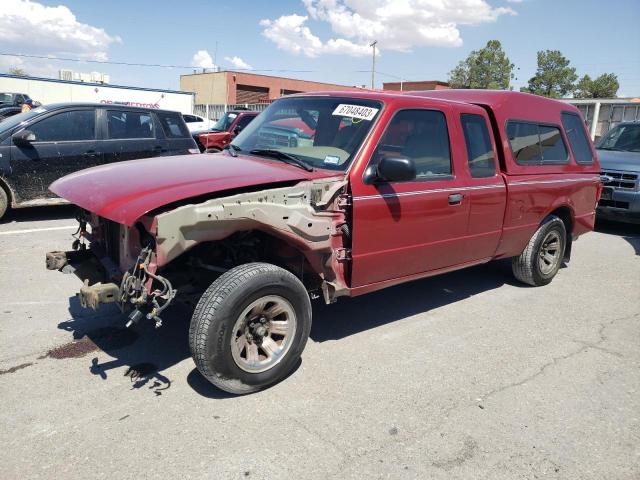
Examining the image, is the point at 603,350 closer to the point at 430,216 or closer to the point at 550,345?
the point at 550,345

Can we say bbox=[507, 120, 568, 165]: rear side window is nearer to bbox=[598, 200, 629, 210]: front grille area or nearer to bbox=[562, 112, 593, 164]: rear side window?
bbox=[562, 112, 593, 164]: rear side window

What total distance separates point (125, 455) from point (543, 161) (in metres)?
4.80

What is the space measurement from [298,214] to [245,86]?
2304 inches

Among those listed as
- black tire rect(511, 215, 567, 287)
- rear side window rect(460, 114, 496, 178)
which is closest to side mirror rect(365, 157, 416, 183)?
rear side window rect(460, 114, 496, 178)

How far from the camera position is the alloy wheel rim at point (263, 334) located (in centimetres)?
326

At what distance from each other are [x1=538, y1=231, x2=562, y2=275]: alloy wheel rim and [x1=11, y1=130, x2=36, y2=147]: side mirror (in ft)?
23.0

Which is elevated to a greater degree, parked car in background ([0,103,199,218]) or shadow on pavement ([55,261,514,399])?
parked car in background ([0,103,199,218])

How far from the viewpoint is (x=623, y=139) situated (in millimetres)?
10234

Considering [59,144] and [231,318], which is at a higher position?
[59,144]

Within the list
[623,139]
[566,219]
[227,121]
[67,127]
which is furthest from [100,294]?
[227,121]

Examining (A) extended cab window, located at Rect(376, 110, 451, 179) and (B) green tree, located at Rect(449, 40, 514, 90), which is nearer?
(A) extended cab window, located at Rect(376, 110, 451, 179)

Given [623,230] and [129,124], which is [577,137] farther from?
[129,124]

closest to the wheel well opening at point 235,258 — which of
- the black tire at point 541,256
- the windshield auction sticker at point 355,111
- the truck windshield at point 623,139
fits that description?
the windshield auction sticker at point 355,111

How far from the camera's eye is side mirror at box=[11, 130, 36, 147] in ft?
23.9
